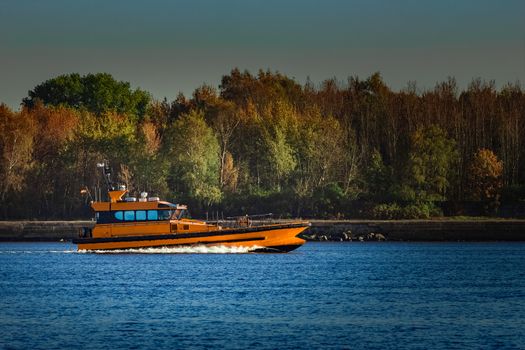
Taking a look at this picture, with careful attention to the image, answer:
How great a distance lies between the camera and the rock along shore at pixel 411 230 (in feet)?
376

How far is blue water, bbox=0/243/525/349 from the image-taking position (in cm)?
4616

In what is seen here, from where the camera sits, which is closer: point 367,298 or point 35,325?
point 35,325

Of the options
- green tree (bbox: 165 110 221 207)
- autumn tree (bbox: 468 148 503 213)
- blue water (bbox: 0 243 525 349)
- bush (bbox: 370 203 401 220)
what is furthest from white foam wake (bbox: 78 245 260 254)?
autumn tree (bbox: 468 148 503 213)

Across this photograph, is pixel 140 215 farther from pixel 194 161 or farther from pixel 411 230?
pixel 194 161

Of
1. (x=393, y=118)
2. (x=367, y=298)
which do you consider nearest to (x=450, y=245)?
(x=393, y=118)

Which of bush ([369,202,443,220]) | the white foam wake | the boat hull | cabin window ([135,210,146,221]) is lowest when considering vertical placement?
the white foam wake

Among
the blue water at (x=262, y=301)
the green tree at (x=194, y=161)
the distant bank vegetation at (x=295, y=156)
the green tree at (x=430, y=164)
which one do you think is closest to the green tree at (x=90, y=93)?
the distant bank vegetation at (x=295, y=156)

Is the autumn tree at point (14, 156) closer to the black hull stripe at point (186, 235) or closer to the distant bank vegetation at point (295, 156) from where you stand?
the distant bank vegetation at point (295, 156)

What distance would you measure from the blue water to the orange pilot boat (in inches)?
59.6

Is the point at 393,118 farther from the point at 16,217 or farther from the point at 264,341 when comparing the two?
the point at 264,341

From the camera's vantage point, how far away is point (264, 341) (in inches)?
1793

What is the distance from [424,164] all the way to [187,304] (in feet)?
218

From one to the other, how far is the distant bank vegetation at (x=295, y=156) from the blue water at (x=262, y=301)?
27183 millimetres

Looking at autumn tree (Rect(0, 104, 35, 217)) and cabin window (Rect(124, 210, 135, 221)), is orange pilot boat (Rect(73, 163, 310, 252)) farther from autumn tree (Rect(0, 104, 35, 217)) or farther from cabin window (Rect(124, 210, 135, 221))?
autumn tree (Rect(0, 104, 35, 217))
